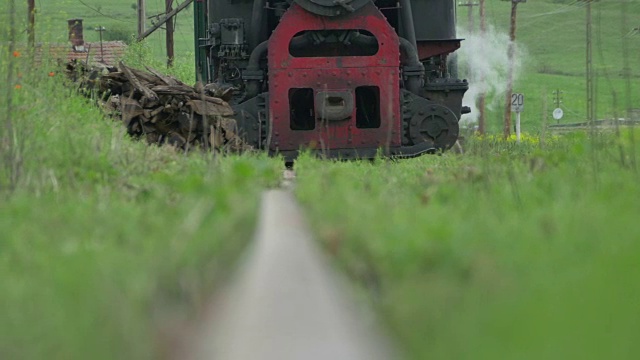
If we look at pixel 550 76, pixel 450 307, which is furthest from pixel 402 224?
pixel 550 76

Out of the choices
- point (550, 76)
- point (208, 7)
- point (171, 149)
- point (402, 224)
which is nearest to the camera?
point (402, 224)

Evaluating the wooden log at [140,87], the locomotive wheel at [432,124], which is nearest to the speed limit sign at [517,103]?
the locomotive wheel at [432,124]

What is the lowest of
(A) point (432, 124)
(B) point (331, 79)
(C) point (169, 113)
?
(A) point (432, 124)

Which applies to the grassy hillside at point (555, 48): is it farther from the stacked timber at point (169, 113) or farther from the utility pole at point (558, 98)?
the stacked timber at point (169, 113)

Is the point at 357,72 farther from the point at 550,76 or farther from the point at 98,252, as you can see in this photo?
the point at 550,76

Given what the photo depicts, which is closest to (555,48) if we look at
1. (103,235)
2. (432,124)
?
(432,124)

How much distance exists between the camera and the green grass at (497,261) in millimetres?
2273

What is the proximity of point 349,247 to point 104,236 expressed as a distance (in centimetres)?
110

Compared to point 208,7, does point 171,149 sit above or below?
below

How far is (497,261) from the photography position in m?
3.42

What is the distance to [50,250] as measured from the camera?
13.1 ft

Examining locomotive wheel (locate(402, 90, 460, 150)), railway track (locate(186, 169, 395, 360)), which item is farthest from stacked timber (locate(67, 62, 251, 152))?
railway track (locate(186, 169, 395, 360))

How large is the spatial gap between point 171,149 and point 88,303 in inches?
277

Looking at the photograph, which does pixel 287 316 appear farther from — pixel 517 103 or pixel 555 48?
pixel 555 48
